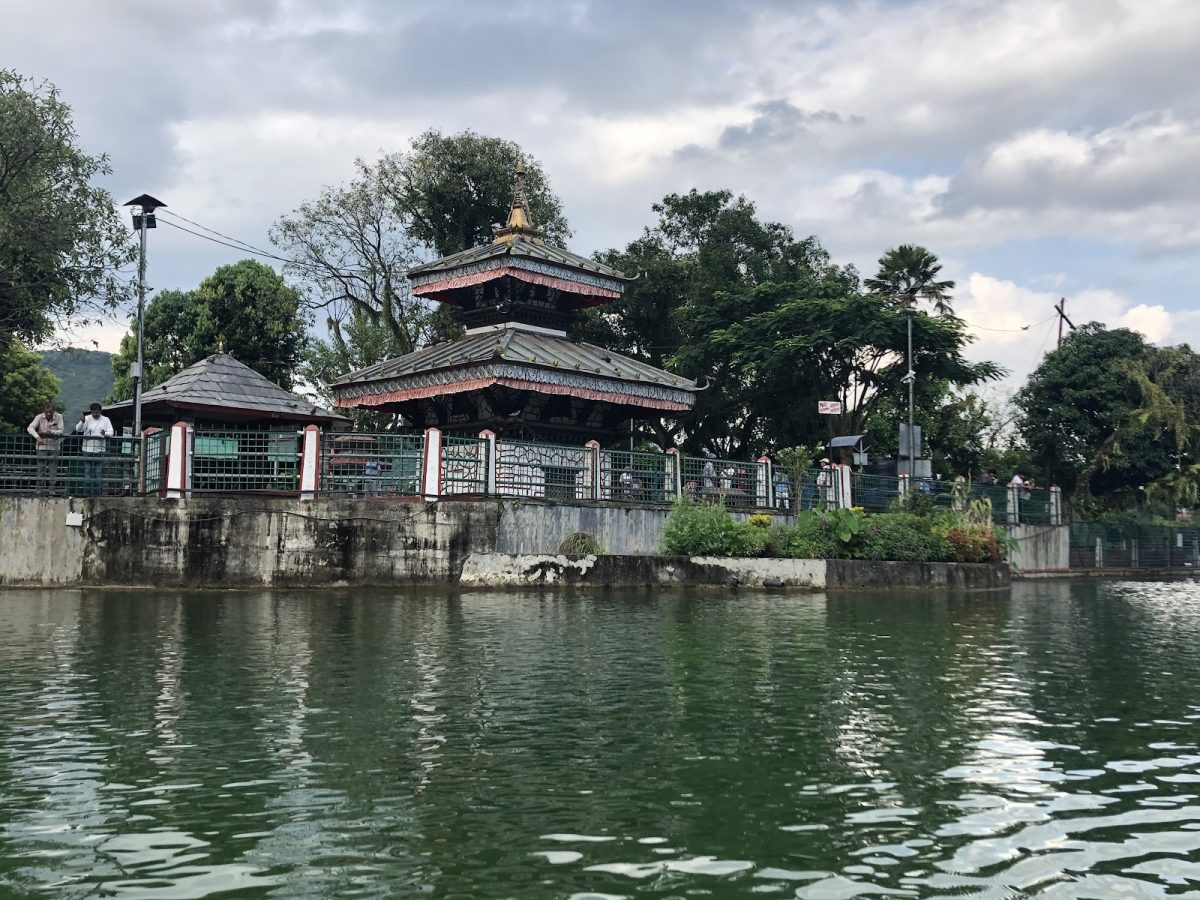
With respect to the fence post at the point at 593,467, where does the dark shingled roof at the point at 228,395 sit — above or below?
above

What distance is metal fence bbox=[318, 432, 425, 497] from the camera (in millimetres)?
20562

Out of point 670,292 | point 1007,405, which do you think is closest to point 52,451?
point 670,292

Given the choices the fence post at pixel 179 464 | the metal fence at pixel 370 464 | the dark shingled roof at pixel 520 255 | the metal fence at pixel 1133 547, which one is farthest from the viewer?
the metal fence at pixel 1133 547

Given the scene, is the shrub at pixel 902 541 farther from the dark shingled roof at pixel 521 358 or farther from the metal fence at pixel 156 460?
the metal fence at pixel 156 460

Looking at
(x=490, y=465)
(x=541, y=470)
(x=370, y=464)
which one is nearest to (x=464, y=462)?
(x=490, y=465)


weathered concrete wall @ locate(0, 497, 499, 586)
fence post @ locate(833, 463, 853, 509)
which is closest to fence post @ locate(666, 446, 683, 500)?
fence post @ locate(833, 463, 853, 509)

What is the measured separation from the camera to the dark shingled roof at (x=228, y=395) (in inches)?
939

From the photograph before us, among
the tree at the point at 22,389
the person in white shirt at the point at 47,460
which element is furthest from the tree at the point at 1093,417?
the tree at the point at 22,389

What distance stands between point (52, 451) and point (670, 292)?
29.2 meters

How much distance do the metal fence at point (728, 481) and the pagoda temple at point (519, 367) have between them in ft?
11.8

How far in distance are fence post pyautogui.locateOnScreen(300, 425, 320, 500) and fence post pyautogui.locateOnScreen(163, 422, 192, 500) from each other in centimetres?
200

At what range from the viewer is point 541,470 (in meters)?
25.5

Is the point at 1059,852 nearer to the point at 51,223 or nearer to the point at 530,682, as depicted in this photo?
the point at 530,682

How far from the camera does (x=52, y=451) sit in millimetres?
20422
